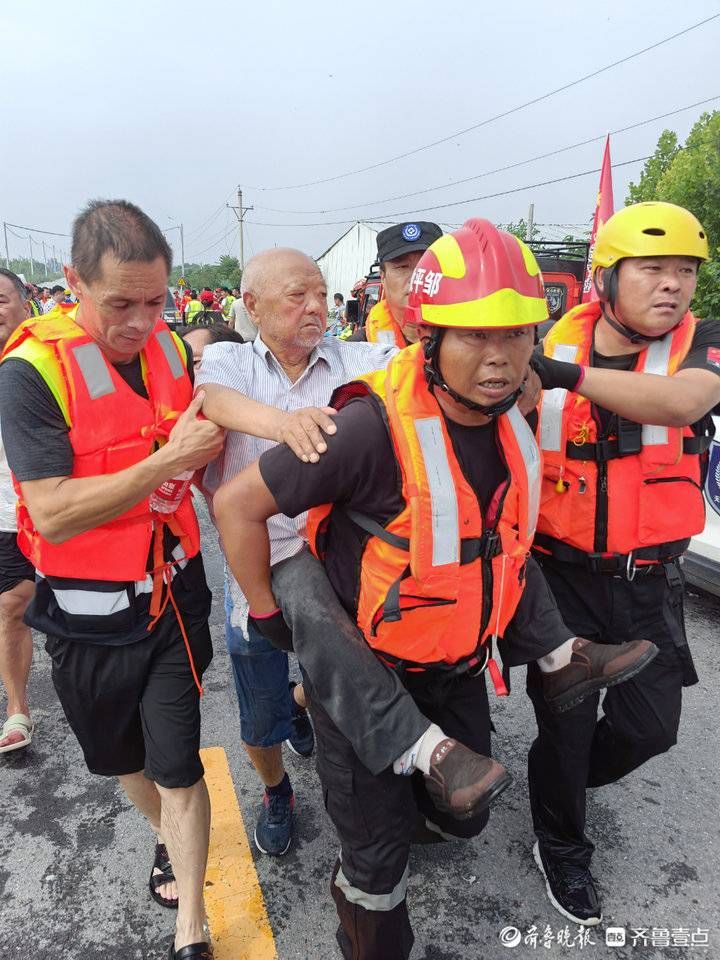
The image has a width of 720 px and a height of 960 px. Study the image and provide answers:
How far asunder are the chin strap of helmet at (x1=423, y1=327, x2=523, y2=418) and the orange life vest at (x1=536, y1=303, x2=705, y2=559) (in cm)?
67

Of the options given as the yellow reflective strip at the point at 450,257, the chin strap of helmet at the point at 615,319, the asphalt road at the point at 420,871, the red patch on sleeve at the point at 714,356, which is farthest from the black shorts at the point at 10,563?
the red patch on sleeve at the point at 714,356

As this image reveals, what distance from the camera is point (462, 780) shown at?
62.9 inches

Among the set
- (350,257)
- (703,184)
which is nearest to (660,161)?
(703,184)

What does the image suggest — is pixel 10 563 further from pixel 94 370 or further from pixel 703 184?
pixel 703 184

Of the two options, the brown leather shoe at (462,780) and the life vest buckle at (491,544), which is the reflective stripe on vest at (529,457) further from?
the brown leather shoe at (462,780)

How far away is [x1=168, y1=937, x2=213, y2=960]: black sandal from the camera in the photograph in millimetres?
2088

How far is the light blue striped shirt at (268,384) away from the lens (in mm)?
2295

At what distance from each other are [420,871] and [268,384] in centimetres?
195

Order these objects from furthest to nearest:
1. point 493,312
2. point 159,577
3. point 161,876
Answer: point 161,876 < point 159,577 < point 493,312

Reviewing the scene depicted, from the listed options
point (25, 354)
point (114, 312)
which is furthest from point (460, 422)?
point (25, 354)

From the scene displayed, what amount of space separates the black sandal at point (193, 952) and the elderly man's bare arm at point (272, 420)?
1647mm

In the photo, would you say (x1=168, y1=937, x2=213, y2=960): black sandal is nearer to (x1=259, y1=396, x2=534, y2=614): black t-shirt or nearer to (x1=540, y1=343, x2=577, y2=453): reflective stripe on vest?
(x1=259, y1=396, x2=534, y2=614): black t-shirt

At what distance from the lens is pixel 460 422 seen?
6.06 ft

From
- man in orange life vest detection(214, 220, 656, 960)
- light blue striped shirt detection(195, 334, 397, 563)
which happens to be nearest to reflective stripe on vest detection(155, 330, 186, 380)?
light blue striped shirt detection(195, 334, 397, 563)
